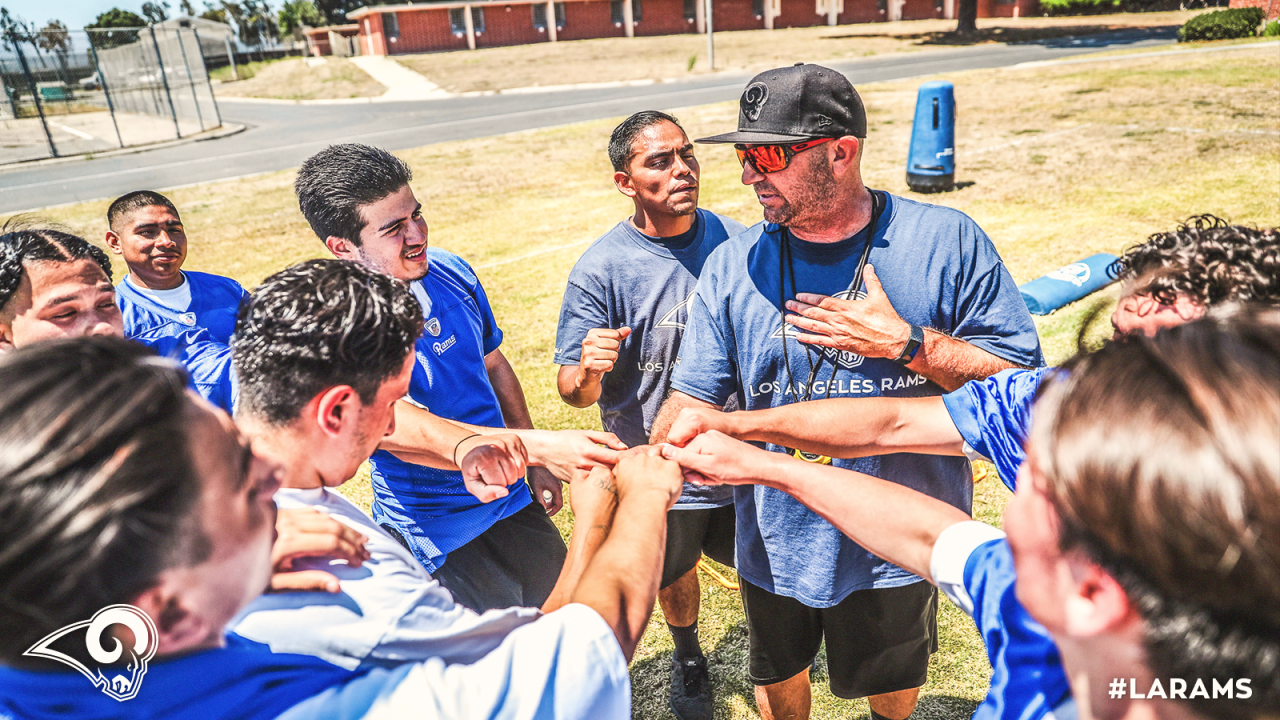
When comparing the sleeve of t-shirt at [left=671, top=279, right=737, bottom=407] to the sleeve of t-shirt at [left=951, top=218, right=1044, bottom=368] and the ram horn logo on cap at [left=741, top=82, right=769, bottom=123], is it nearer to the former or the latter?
the ram horn logo on cap at [left=741, top=82, right=769, bottom=123]

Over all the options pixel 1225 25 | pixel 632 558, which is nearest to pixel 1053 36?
pixel 1225 25

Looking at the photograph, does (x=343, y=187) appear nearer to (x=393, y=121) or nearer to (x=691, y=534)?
(x=691, y=534)

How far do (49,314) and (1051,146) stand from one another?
1565 cm

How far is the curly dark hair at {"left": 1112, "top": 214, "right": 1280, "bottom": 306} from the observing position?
185 cm

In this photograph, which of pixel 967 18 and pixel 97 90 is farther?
pixel 967 18

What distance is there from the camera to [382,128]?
83.4 feet

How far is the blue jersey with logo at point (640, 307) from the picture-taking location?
3.81m

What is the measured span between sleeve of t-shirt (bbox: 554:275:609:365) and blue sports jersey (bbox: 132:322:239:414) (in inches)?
60.2

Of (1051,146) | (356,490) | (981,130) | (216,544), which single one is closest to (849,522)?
(216,544)

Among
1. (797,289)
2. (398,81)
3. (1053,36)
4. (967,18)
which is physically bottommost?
(797,289)

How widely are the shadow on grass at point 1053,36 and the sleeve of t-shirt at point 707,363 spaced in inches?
1405

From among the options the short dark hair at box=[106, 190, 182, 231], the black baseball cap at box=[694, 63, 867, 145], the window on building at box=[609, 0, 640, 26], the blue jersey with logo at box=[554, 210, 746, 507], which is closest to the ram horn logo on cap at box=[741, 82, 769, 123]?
the black baseball cap at box=[694, 63, 867, 145]

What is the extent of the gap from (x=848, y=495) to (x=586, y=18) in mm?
61802

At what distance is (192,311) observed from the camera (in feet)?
15.0
